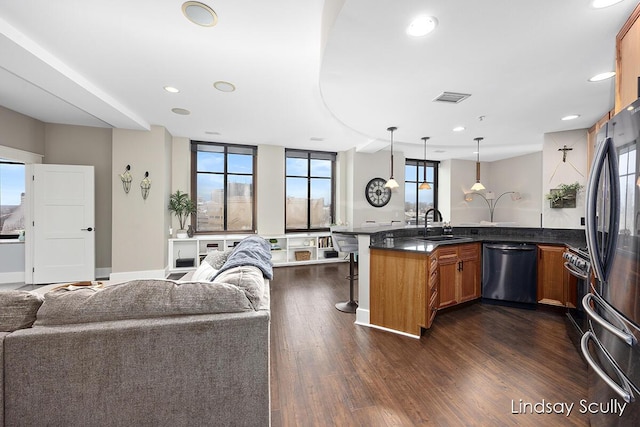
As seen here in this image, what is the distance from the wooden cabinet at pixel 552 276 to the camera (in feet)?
10.5

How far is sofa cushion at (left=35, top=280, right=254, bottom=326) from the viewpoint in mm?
1254

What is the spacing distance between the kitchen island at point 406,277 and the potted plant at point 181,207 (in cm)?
370

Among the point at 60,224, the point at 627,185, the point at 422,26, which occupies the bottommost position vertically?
the point at 60,224

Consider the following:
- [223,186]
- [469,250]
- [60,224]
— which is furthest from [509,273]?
[60,224]

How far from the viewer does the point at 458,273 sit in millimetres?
3311

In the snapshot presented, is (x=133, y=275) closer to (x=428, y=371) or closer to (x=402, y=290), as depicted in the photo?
(x=402, y=290)

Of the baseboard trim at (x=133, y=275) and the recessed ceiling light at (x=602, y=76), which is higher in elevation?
the recessed ceiling light at (x=602, y=76)

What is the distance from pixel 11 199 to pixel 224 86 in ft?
15.6

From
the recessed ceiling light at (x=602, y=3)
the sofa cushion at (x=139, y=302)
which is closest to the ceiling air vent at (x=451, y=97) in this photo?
the recessed ceiling light at (x=602, y=3)

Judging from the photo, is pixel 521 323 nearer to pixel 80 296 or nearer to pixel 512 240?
pixel 512 240

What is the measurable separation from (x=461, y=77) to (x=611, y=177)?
166 centimetres

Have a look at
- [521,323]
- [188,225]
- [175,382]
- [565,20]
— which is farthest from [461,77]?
[188,225]

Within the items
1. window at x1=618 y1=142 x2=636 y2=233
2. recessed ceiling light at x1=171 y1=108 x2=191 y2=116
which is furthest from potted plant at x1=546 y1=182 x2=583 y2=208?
recessed ceiling light at x1=171 y1=108 x2=191 y2=116

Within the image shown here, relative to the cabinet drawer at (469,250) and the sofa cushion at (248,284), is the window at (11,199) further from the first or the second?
the cabinet drawer at (469,250)
